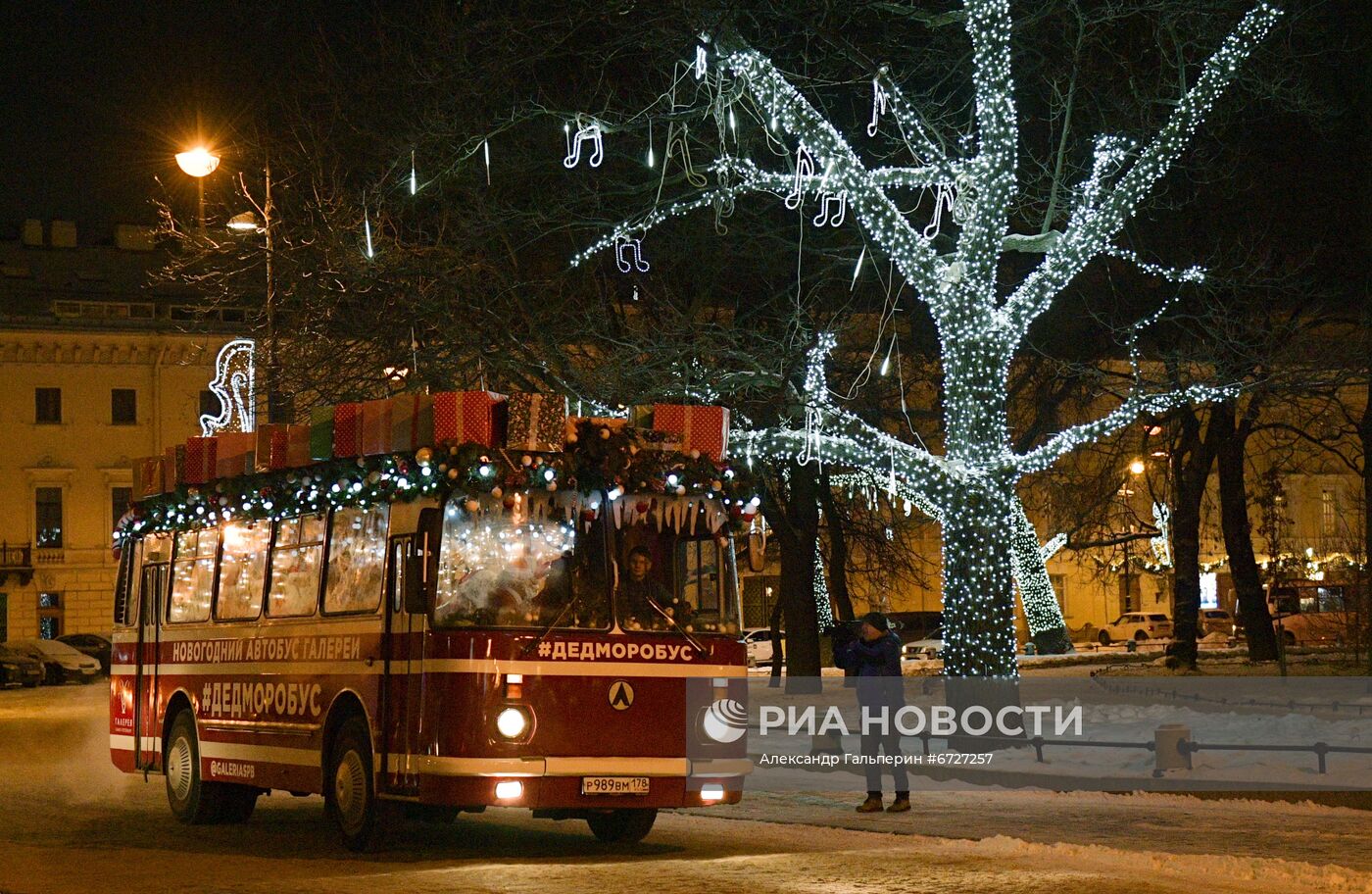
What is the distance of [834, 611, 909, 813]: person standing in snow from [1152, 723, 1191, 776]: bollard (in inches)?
164

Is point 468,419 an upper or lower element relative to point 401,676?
upper

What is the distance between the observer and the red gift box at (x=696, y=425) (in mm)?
14258

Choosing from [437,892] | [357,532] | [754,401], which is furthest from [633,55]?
[437,892]

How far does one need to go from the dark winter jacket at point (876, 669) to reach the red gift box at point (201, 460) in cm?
647

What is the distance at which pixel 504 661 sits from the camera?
13.1 metres

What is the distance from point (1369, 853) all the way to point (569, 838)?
6.61 m

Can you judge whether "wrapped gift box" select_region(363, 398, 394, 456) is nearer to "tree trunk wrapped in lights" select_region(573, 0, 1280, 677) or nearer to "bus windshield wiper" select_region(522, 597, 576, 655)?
"bus windshield wiper" select_region(522, 597, 576, 655)

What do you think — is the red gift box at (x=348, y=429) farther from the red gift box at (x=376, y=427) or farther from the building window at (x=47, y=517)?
the building window at (x=47, y=517)

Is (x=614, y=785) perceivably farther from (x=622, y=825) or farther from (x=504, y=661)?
(x=622, y=825)

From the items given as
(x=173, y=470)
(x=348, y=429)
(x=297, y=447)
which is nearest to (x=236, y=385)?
(x=173, y=470)

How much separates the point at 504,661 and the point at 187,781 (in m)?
5.76

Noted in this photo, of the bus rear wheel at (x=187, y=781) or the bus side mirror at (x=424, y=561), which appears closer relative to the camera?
the bus side mirror at (x=424, y=561)

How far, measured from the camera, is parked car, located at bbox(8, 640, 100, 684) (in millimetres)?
55906

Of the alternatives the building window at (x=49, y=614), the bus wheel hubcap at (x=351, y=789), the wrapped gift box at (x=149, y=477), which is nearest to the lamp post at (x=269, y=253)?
the wrapped gift box at (x=149, y=477)
